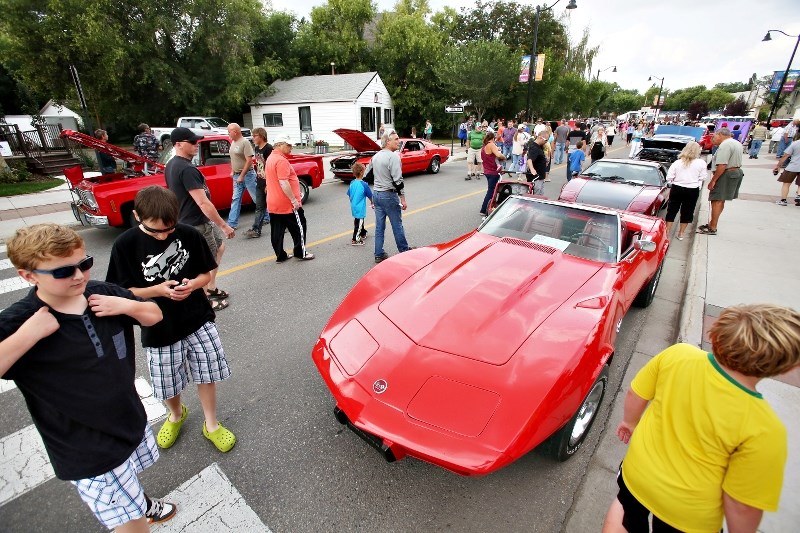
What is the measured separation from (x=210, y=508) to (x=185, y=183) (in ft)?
10.0

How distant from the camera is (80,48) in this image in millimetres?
18234

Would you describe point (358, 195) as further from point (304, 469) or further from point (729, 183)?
point (729, 183)

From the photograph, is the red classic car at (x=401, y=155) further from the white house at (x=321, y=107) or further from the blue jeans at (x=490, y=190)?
the white house at (x=321, y=107)

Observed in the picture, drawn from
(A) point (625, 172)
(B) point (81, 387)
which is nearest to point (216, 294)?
(B) point (81, 387)

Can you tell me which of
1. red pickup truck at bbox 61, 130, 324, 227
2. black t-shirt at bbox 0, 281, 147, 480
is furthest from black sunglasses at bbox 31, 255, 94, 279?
red pickup truck at bbox 61, 130, 324, 227

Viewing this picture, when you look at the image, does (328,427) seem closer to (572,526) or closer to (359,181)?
(572,526)

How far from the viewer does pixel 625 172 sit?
24.1ft

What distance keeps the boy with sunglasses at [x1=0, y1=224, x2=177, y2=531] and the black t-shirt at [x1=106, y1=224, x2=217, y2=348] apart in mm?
543

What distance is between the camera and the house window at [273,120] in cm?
2658

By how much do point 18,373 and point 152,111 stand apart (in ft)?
87.8

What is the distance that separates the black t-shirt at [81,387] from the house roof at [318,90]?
25087mm

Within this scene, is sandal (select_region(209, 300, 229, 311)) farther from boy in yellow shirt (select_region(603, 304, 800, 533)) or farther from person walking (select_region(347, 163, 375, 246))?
boy in yellow shirt (select_region(603, 304, 800, 533))

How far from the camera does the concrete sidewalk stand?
2.24m

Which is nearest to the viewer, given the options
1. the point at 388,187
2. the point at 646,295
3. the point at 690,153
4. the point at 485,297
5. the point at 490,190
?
the point at 485,297
